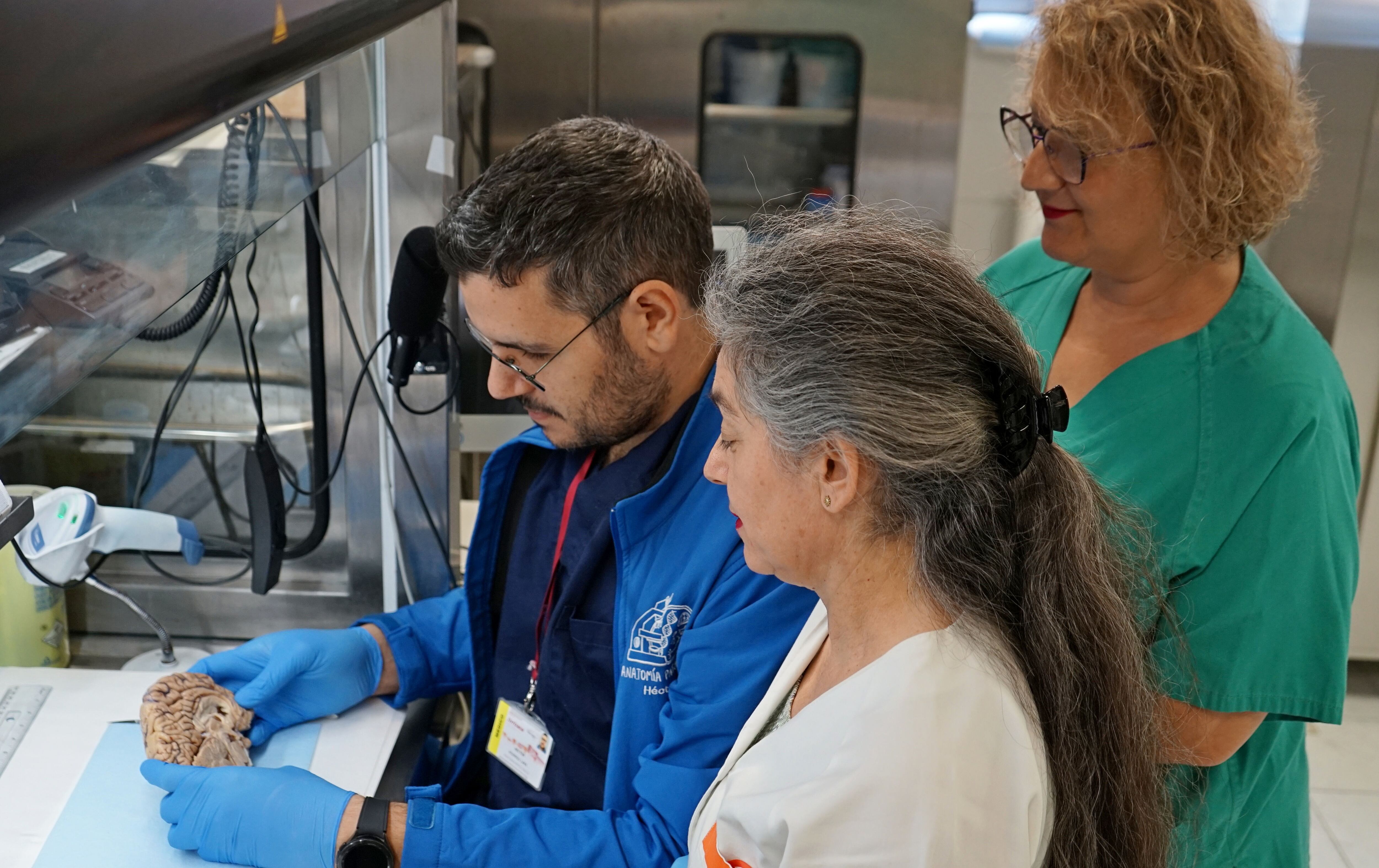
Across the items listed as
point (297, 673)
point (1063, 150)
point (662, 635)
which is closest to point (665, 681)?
point (662, 635)

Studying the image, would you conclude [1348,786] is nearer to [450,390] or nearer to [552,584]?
[552,584]

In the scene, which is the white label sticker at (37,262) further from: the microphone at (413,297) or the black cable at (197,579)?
the black cable at (197,579)

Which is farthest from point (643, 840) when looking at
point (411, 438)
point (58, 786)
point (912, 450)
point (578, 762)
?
point (411, 438)

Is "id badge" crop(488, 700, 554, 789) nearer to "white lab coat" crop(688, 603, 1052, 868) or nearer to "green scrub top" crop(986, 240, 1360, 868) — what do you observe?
"white lab coat" crop(688, 603, 1052, 868)

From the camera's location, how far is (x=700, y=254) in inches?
49.9

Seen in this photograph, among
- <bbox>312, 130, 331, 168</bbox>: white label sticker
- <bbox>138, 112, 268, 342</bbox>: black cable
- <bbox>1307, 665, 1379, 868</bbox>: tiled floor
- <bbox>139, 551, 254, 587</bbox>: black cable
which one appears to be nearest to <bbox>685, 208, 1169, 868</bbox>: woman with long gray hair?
<bbox>138, 112, 268, 342</bbox>: black cable

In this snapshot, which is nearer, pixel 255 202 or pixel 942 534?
pixel 942 534

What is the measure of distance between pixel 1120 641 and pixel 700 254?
63 centimetres

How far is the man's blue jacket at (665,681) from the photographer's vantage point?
1114 mm

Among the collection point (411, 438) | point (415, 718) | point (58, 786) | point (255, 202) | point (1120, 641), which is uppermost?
point (255, 202)

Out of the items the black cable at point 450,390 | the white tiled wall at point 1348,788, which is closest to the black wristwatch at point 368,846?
the black cable at point 450,390

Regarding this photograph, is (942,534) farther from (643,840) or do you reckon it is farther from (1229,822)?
(1229,822)

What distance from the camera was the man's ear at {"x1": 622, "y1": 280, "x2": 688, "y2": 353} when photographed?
3.99ft

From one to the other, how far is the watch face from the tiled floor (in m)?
1.86
